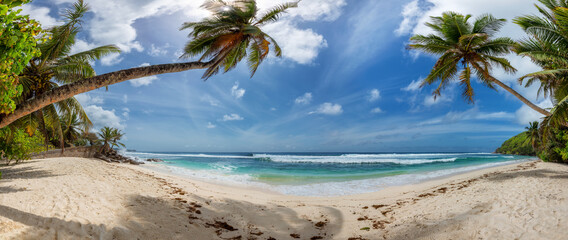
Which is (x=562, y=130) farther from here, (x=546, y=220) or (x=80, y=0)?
(x=80, y=0)

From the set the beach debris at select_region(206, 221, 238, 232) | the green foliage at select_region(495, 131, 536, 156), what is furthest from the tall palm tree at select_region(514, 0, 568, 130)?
the green foliage at select_region(495, 131, 536, 156)

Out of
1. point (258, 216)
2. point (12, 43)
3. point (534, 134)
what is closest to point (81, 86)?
point (12, 43)

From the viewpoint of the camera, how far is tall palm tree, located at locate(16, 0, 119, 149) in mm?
8791

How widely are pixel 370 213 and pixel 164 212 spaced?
560cm

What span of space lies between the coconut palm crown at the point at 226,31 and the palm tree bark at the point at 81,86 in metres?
2.19

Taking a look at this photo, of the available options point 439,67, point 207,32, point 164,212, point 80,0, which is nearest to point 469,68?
point 439,67

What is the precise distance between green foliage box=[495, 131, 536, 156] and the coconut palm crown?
7238cm

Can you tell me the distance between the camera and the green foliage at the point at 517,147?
57.2 m

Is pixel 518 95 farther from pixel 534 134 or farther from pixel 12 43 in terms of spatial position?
pixel 534 134

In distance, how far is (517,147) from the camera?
6234 centimetres

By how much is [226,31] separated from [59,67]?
21.9ft

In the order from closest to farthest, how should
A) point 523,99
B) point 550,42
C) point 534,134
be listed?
point 550,42
point 523,99
point 534,134

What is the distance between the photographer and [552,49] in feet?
31.3

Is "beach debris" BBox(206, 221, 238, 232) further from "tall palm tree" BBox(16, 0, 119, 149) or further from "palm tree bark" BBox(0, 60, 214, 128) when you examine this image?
"tall palm tree" BBox(16, 0, 119, 149)
